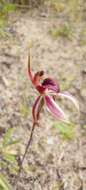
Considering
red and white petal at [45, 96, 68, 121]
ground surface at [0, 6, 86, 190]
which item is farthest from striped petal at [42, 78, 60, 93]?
ground surface at [0, 6, 86, 190]

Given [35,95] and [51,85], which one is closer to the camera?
[51,85]

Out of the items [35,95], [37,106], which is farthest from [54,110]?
[35,95]

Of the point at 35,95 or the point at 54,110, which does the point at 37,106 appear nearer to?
the point at 54,110

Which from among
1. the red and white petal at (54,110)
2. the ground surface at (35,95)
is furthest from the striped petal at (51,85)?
the ground surface at (35,95)

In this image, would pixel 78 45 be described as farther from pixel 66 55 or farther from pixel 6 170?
pixel 6 170

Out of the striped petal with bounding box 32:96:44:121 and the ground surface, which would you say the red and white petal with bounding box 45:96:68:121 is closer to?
the striped petal with bounding box 32:96:44:121

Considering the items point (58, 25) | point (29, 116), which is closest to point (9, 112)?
point (29, 116)
